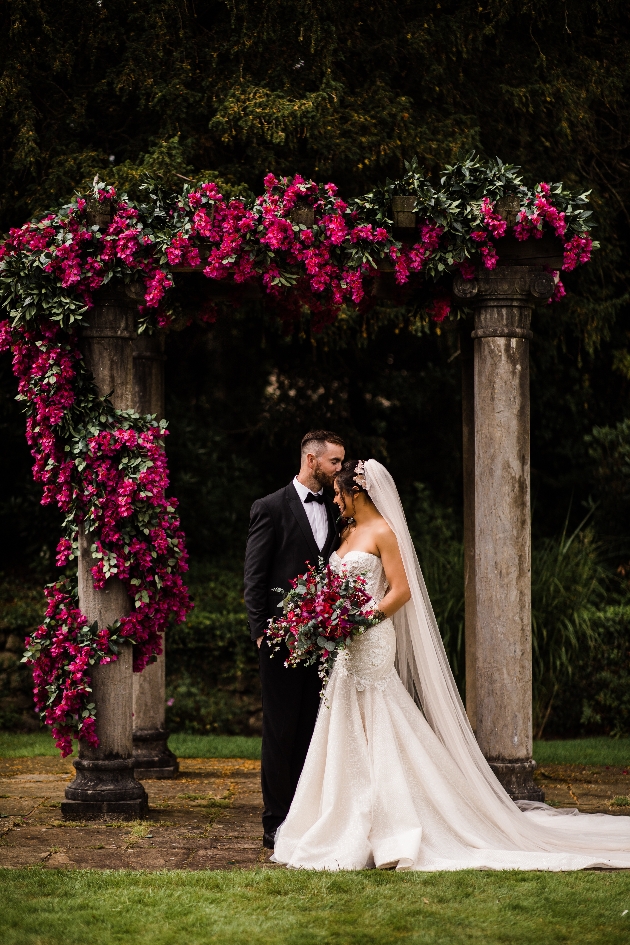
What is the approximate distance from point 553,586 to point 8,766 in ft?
15.2

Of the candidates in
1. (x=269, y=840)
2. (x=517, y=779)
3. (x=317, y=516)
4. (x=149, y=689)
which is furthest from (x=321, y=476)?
(x=149, y=689)

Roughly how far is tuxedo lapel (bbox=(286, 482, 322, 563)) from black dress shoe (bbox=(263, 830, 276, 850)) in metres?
1.37

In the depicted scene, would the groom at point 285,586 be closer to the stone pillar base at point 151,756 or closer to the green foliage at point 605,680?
the stone pillar base at point 151,756

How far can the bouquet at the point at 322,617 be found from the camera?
520cm

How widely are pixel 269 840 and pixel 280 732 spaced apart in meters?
0.52

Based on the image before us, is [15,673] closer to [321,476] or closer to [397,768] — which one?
[321,476]

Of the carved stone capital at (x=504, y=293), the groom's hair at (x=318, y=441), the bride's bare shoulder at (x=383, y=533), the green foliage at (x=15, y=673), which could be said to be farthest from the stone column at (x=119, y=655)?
the green foliage at (x=15, y=673)

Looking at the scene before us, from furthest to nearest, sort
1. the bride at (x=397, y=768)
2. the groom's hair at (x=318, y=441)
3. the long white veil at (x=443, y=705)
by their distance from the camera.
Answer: the groom's hair at (x=318, y=441)
the long white veil at (x=443, y=705)
the bride at (x=397, y=768)

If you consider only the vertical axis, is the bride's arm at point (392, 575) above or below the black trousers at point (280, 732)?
above

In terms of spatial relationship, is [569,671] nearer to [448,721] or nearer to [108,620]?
[448,721]

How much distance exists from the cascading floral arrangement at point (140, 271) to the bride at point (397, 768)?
3.98ft

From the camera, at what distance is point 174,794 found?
22.5 ft

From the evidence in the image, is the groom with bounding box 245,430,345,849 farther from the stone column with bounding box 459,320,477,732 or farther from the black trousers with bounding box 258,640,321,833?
the stone column with bounding box 459,320,477,732

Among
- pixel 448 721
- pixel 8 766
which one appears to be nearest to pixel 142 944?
pixel 448 721
